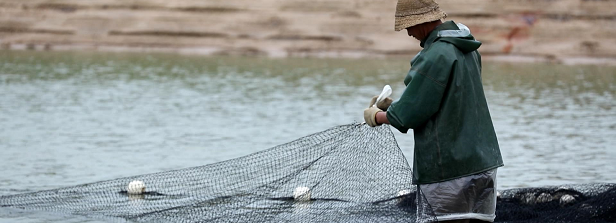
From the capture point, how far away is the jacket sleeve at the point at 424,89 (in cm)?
461

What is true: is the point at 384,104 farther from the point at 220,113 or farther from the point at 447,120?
the point at 220,113

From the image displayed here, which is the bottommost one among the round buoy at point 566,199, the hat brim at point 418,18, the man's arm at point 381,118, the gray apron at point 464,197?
the round buoy at point 566,199

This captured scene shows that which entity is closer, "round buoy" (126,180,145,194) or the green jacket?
the green jacket

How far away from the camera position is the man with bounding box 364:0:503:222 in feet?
15.2

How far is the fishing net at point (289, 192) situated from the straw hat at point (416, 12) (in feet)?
5.70

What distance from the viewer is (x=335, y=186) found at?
284 inches

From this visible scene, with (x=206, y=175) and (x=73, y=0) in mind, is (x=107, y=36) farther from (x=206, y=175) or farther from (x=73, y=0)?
(x=206, y=175)

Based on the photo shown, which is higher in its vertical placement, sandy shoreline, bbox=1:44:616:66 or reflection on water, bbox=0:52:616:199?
reflection on water, bbox=0:52:616:199

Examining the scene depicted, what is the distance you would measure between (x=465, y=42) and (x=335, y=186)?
276 centimetres

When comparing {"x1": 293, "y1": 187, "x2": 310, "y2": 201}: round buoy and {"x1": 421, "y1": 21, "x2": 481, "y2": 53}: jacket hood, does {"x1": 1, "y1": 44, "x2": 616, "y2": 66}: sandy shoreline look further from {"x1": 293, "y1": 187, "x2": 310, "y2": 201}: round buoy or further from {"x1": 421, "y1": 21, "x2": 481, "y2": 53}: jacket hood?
{"x1": 421, "y1": 21, "x2": 481, "y2": 53}: jacket hood

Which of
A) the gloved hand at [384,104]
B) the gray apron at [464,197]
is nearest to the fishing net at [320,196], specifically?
the gloved hand at [384,104]

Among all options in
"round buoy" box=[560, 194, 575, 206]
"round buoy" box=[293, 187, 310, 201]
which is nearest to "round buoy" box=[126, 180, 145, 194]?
"round buoy" box=[293, 187, 310, 201]

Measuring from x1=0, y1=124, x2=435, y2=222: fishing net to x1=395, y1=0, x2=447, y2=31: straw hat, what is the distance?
174cm

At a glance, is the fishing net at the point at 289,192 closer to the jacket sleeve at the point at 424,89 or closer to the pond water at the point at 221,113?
the pond water at the point at 221,113
